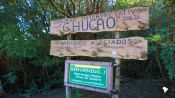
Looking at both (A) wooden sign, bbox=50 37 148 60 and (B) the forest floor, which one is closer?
(A) wooden sign, bbox=50 37 148 60

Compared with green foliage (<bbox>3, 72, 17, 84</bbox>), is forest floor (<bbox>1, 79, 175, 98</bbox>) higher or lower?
lower

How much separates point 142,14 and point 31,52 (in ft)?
12.4

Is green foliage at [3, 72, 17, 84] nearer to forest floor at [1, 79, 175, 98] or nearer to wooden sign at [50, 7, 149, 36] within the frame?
forest floor at [1, 79, 175, 98]

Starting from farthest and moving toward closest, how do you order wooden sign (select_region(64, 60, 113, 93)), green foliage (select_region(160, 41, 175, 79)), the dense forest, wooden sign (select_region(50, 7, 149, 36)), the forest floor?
the dense forest < the forest floor < green foliage (select_region(160, 41, 175, 79)) < wooden sign (select_region(64, 60, 113, 93)) < wooden sign (select_region(50, 7, 149, 36))

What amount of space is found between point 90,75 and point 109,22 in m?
1.03

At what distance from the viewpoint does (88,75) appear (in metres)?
4.66

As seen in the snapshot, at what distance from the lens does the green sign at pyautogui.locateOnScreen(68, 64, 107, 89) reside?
4.47 metres

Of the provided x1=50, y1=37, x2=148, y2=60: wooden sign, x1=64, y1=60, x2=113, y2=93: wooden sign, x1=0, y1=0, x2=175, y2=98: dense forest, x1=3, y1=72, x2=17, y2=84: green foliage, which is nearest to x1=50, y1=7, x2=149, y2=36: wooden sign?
x1=50, y1=37, x2=148, y2=60: wooden sign

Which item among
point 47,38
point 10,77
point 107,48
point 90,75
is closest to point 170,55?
point 107,48

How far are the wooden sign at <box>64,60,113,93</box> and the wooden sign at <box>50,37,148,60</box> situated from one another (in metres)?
0.20

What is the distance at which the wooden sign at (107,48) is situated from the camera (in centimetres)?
399

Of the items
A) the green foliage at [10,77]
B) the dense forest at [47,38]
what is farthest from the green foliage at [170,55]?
the green foliage at [10,77]

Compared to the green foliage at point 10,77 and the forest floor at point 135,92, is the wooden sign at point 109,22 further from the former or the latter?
the green foliage at point 10,77

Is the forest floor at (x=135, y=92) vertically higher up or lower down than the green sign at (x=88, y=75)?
lower down
